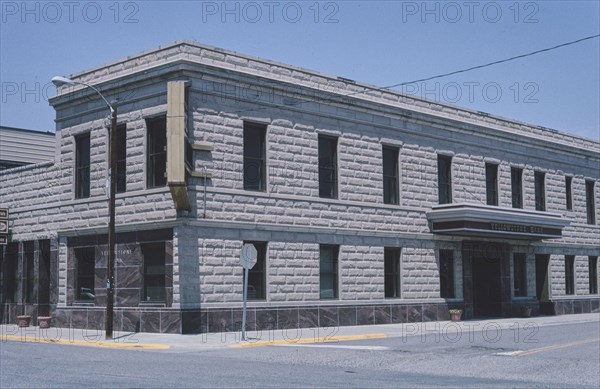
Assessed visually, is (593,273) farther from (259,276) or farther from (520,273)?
(259,276)

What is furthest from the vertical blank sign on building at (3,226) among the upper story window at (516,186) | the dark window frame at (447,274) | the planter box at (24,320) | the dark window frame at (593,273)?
the dark window frame at (593,273)

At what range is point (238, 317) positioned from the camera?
2694 cm

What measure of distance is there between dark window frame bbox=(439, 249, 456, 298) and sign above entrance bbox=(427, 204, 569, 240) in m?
1.30

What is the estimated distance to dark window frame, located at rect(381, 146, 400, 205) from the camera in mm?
32812

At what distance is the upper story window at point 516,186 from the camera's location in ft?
127

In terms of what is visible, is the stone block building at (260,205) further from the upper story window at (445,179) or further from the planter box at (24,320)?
the planter box at (24,320)

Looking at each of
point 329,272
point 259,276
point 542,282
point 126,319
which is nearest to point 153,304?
point 126,319

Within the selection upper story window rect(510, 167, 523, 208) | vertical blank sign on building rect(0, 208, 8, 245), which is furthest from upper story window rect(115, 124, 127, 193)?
upper story window rect(510, 167, 523, 208)

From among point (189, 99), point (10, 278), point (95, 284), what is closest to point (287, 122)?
point (189, 99)

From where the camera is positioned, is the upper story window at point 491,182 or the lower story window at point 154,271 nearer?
the lower story window at point 154,271

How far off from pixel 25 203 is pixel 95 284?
6.07m

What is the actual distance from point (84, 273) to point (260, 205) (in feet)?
23.1

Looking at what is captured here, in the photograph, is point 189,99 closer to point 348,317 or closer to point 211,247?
point 211,247

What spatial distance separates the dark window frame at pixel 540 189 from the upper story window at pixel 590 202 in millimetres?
4463
